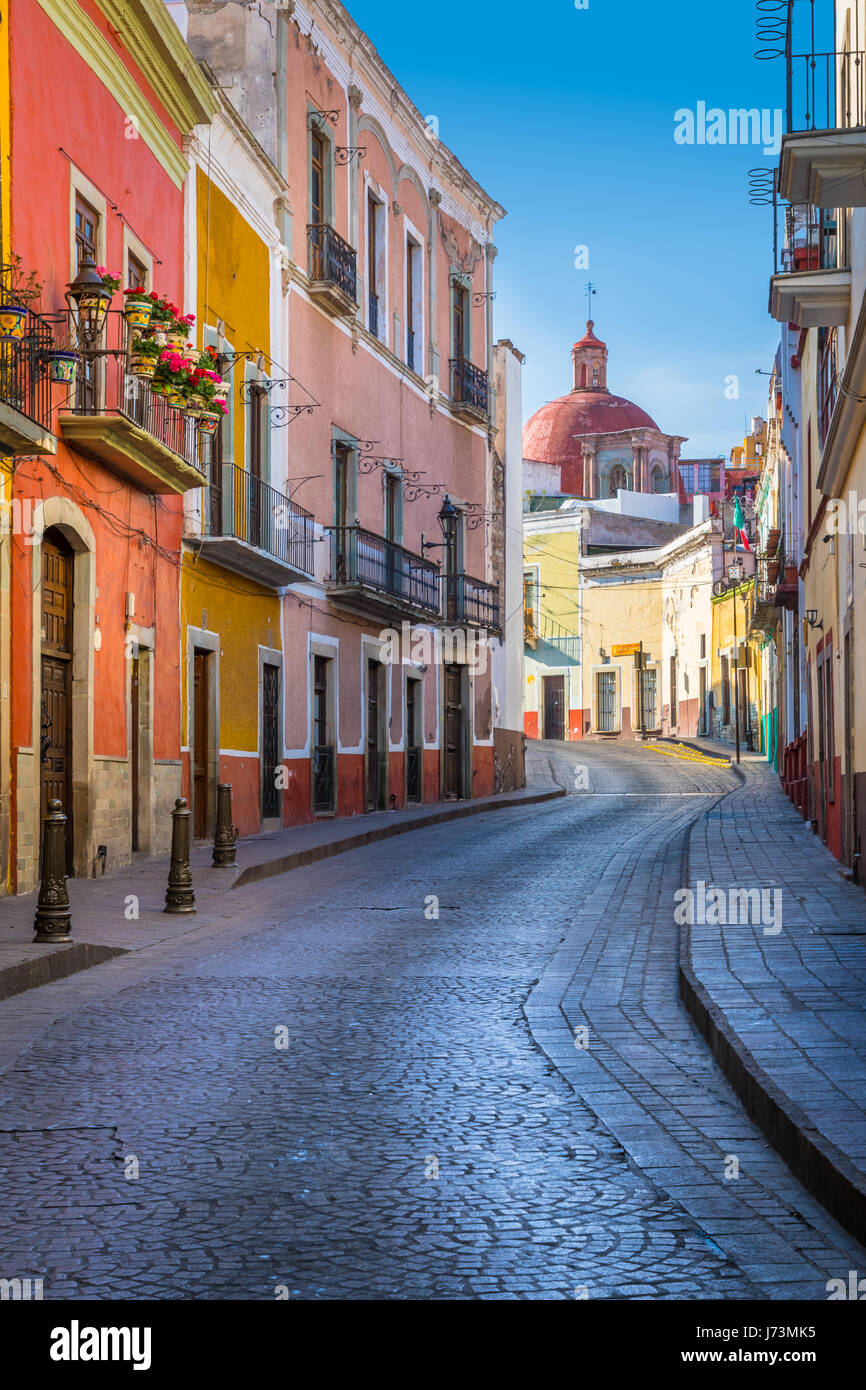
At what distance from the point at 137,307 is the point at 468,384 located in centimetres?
1758

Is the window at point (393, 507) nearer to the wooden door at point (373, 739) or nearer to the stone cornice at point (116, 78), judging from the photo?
the wooden door at point (373, 739)

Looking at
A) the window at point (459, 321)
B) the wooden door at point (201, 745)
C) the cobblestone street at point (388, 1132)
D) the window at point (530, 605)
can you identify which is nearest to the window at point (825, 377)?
the cobblestone street at point (388, 1132)

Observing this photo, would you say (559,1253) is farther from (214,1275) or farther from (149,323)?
(149,323)

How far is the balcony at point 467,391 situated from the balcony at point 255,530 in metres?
9.09

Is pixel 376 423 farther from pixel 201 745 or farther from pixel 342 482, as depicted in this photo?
pixel 201 745

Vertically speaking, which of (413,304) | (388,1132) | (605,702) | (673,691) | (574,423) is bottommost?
(388,1132)

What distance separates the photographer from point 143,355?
15031 millimetres

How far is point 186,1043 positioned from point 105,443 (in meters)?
8.06

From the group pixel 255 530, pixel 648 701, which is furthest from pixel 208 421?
pixel 648 701

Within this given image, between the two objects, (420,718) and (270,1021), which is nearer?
(270,1021)

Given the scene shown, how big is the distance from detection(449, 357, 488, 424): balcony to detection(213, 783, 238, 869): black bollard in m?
17.1

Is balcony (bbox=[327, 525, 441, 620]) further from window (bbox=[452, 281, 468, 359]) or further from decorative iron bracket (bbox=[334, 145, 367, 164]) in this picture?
decorative iron bracket (bbox=[334, 145, 367, 164])

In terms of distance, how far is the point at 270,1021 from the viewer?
783 cm
